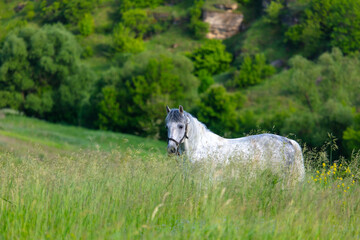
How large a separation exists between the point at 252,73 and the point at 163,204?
238ft

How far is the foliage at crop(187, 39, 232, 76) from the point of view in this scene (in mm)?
92250

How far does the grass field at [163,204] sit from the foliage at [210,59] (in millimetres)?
83461

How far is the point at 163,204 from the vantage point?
5039 mm

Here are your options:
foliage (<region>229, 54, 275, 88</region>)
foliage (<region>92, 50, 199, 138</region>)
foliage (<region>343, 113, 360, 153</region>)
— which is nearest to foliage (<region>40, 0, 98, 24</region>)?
foliage (<region>229, 54, 275, 88</region>)

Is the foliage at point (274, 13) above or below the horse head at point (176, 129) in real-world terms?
below

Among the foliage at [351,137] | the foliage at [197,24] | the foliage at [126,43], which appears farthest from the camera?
the foliage at [197,24]

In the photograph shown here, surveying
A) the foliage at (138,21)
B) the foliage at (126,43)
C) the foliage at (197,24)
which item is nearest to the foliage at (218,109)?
the foliage at (126,43)

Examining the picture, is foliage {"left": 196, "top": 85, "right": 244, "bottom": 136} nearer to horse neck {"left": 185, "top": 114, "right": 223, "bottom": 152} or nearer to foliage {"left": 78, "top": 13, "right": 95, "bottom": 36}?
horse neck {"left": 185, "top": 114, "right": 223, "bottom": 152}

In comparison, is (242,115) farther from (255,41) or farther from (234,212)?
(234,212)

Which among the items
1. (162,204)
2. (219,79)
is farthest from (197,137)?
(219,79)

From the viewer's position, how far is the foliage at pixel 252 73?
247ft

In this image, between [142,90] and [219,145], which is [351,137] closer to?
[219,145]

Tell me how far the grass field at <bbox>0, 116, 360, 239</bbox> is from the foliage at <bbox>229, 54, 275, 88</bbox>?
225 ft

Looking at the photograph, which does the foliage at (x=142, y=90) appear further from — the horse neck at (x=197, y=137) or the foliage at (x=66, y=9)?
the foliage at (x=66, y=9)
